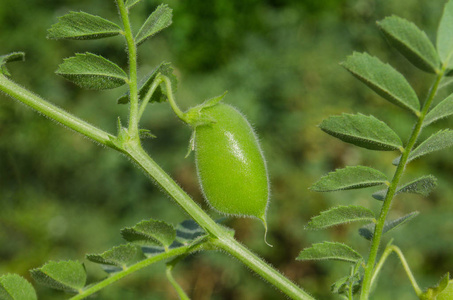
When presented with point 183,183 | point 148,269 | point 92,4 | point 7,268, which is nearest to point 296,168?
point 183,183

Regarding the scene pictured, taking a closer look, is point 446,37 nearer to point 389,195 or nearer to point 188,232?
point 389,195

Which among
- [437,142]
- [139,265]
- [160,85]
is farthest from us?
[160,85]

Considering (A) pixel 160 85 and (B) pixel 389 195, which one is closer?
(B) pixel 389 195

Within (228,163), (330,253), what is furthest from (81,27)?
(330,253)

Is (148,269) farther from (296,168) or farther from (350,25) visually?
(350,25)

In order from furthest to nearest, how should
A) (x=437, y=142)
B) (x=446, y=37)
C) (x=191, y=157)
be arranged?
(x=191, y=157) < (x=437, y=142) < (x=446, y=37)

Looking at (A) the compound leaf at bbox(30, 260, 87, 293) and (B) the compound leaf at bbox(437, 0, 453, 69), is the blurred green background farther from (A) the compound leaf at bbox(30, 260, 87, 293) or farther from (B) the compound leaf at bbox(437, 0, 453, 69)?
(B) the compound leaf at bbox(437, 0, 453, 69)

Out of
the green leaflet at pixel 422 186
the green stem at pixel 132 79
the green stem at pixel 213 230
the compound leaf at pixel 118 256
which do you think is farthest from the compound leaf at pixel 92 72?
the green leaflet at pixel 422 186
